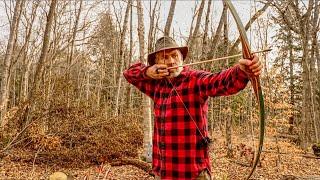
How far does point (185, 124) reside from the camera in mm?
1821

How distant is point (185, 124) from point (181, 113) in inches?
2.6

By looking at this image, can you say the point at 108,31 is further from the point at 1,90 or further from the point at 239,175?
the point at 239,175

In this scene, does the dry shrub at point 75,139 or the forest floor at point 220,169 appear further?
the dry shrub at point 75,139

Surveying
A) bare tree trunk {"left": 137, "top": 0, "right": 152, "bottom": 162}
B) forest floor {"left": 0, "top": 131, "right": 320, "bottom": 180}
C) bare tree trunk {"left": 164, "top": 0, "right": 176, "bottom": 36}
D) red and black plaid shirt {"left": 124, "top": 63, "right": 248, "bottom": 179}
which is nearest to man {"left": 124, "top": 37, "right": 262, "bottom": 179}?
red and black plaid shirt {"left": 124, "top": 63, "right": 248, "bottom": 179}

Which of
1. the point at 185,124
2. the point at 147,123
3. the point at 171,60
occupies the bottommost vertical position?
the point at 147,123

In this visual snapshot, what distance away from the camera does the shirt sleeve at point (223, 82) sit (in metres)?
1.59

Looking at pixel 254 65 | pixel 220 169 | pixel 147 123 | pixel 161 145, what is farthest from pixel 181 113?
pixel 220 169

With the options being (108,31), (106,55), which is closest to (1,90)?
(108,31)

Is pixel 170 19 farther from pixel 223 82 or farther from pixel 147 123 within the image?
pixel 223 82

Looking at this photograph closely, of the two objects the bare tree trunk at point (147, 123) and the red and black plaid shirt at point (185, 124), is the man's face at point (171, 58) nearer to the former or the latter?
the red and black plaid shirt at point (185, 124)

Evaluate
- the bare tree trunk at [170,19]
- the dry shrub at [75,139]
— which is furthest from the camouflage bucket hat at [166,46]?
the bare tree trunk at [170,19]

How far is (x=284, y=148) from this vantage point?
8.63 meters

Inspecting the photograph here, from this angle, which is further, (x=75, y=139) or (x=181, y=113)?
(x=75, y=139)

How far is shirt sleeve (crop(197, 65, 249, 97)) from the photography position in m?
1.59
